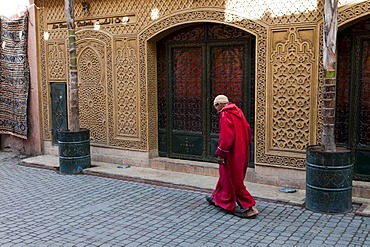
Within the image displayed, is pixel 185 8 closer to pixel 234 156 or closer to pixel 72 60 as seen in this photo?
pixel 72 60

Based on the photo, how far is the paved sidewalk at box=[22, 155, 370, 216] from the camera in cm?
609

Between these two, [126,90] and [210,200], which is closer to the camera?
[210,200]

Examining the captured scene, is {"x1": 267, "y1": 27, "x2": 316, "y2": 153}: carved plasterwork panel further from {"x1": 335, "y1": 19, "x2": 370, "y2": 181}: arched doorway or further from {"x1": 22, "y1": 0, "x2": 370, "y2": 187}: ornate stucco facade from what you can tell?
{"x1": 335, "y1": 19, "x2": 370, "y2": 181}: arched doorway

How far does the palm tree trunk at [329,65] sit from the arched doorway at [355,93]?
1001mm

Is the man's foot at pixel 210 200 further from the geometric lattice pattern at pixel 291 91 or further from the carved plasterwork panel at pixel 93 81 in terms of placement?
the carved plasterwork panel at pixel 93 81

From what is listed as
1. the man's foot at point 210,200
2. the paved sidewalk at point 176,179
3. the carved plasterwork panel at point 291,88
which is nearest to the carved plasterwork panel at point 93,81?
the paved sidewalk at point 176,179

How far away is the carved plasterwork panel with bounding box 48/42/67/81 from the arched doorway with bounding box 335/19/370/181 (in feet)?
18.8

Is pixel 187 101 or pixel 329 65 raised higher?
pixel 329 65

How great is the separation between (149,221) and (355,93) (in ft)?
11.7

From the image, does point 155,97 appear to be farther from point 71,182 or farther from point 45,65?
point 45,65

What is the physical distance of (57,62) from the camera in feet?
31.0

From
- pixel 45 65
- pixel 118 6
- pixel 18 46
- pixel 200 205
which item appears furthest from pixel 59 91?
pixel 200 205

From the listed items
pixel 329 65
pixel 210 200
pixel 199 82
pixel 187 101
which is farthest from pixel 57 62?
pixel 329 65

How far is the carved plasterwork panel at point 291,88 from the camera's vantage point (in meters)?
6.44
